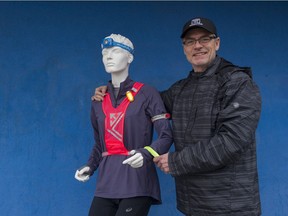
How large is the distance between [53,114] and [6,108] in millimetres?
386

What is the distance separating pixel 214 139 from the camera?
71.8 inches

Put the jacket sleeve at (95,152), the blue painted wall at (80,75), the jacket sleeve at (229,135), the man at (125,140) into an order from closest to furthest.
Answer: the jacket sleeve at (229,135)
the man at (125,140)
the jacket sleeve at (95,152)
the blue painted wall at (80,75)

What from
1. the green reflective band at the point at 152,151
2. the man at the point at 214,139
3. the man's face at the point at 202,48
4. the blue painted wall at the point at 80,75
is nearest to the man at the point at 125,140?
the green reflective band at the point at 152,151

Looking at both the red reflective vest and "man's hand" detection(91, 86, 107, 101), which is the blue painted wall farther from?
the red reflective vest

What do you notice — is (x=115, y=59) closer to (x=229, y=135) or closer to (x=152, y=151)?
(x=152, y=151)

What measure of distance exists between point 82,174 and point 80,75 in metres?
1.13

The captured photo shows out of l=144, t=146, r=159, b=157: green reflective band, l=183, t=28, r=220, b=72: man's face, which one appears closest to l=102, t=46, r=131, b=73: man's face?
l=183, t=28, r=220, b=72: man's face

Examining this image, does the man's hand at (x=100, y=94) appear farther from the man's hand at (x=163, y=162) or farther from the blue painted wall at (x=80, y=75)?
the blue painted wall at (x=80, y=75)

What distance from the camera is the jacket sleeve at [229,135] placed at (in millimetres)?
1789

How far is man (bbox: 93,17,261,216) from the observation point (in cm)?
180

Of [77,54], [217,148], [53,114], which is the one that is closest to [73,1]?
[77,54]

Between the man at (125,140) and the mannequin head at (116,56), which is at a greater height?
the mannequin head at (116,56)

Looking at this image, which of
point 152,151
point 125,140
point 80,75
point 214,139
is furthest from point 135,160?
point 80,75

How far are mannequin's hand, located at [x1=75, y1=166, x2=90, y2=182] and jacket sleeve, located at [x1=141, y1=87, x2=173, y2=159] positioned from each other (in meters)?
0.47
